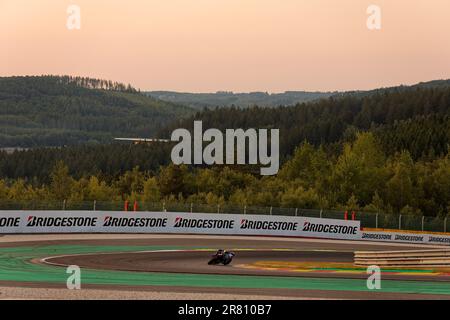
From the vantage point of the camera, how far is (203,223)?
4931 cm

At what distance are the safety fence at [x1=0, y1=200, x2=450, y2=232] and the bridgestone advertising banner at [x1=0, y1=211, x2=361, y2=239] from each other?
1.19 metres

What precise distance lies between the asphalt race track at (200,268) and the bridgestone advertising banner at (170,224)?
2141 mm

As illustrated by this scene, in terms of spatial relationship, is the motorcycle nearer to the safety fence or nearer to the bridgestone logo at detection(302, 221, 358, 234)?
the safety fence

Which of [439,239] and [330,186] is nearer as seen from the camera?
[439,239]

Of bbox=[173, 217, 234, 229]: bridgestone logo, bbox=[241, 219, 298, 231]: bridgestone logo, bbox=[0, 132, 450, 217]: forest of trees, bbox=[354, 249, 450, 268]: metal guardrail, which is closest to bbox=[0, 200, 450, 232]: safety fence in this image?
bbox=[241, 219, 298, 231]: bridgestone logo

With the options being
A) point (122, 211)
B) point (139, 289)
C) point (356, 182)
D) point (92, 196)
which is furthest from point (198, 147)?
point (139, 289)

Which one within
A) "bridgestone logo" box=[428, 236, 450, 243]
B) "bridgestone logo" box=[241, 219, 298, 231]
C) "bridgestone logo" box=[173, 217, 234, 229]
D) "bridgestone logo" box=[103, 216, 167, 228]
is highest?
"bridgestone logo" box=[103, 216, 167, 228]

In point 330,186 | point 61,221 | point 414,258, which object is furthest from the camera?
point 330,186

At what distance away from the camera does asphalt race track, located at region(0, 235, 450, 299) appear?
2370cm

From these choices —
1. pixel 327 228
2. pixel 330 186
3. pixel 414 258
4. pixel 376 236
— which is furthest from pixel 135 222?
pixel 330 186

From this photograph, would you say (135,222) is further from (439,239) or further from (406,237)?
(439,239)

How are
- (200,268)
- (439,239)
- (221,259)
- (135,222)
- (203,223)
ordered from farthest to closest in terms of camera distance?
1. (439,239)
2. (203,223)
3. (135,222)
4. (221,259)
5. (200,268)

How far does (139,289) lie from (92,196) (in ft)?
331

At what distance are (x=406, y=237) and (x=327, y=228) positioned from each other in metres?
5.53
